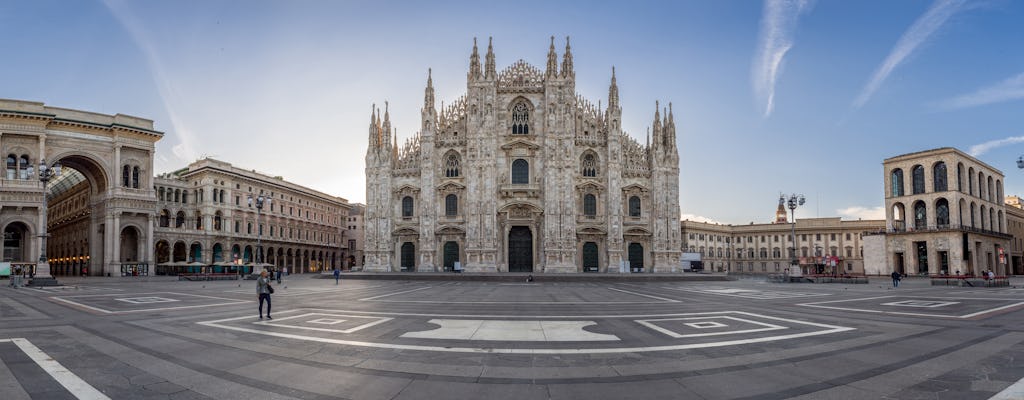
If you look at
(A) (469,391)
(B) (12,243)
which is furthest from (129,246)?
(A) (469,391)

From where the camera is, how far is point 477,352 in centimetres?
978

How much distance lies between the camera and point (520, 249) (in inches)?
2224

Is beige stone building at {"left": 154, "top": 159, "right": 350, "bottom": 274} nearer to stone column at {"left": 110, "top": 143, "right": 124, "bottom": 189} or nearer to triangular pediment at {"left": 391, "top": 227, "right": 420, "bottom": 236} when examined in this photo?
stone column at {"left": 110, "top": 143, "right": 124, "bottom": 189}

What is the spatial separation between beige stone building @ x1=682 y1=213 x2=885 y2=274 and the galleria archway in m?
82.4

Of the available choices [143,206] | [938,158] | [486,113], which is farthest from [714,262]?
[143,206]

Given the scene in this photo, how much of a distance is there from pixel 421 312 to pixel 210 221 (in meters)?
66.8

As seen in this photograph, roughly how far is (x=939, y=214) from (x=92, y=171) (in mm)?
99178

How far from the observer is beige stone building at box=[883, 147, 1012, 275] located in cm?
6353

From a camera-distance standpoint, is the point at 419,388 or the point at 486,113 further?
the point at 486,113

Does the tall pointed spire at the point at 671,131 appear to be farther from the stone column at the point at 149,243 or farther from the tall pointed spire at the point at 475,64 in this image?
the stone column at the point at 149,243

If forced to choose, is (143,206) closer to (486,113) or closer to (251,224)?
(251,224)

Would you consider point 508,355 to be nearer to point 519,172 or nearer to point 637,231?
point 519,172

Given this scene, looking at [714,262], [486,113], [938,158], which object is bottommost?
[714,262]

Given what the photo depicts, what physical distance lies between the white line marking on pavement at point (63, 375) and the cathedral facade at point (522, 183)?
145 feet
